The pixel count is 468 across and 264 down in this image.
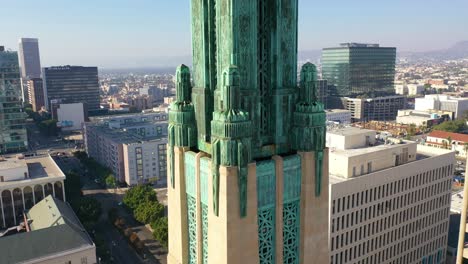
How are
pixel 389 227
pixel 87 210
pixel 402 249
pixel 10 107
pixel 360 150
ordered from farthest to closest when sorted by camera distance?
pixel 10 107
pixel 87 210
pixel 402 249
pixel 360 150
pixel 389 227

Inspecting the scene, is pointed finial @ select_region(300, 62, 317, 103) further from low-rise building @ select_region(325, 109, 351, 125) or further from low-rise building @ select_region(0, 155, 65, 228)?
low-rise building @ select_region(325, 109, 351, 125)

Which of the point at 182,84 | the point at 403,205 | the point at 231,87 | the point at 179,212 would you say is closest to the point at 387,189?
the point at 403,205

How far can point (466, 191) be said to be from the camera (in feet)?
144

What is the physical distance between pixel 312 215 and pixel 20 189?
8665 centimetres

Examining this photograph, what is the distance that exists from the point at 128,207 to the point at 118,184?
78.0 ft

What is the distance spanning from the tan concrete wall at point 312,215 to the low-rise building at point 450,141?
13800 cm

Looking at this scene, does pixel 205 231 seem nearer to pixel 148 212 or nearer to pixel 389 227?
pixel 389 227

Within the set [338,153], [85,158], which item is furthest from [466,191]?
[85,158]

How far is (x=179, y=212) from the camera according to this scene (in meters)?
20.0

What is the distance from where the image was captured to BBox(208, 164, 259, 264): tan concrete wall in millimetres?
15875

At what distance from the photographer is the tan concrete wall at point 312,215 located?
18.3 meters

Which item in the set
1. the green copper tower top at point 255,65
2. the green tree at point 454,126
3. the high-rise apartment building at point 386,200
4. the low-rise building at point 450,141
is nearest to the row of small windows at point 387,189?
the high-rise apartment building at point 386,200

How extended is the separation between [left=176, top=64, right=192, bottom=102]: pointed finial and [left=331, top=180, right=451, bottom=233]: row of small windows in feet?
141

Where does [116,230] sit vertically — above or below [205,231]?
below
